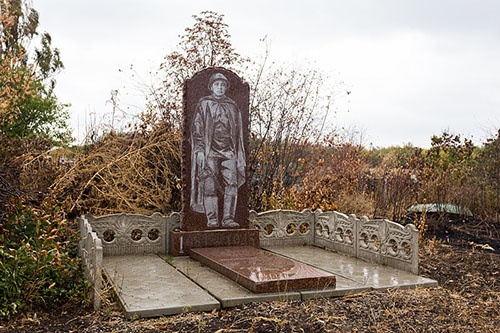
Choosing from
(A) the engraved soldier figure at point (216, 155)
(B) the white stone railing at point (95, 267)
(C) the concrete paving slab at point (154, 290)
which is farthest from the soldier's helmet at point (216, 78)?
(B) the white stone railing at point (95, 267)

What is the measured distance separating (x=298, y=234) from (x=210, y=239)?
1.70 metres

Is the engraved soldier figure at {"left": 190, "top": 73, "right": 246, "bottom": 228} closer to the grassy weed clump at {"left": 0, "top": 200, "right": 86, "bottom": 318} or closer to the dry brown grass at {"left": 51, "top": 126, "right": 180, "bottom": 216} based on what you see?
the dry brown grass at {"left": 51, "top": 126, "right": 180, "bottom": 216}

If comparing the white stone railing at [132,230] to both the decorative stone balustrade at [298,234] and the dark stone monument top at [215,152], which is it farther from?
the dark stone monument top at [215,152]

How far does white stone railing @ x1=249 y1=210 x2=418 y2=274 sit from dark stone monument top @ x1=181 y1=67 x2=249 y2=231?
2.42 ft

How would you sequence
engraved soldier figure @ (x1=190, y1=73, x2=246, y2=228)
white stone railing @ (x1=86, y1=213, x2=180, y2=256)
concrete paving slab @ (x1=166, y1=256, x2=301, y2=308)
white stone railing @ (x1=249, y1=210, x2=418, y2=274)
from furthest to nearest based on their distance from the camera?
engraved soldier figure @ (x1=190, y1=73, x2=246, y2=228), white stone railing @ (x1=86, y1=213, x2=180, y2=256), white stone railing @ (x1=249, y1=210, x2=418, y2=274), concrete paving slab @ (x1=166, y1=256, x2=301, y2=308)

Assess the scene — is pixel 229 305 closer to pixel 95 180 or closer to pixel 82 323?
pixel 82 323

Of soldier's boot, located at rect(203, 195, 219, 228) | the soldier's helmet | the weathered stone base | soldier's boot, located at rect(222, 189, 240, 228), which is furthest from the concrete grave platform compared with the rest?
the soldier's helmet

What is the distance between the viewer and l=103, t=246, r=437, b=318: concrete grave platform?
4.92 metres

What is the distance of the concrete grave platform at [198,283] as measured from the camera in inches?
194

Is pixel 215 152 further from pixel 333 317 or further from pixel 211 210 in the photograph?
pixel 333 317

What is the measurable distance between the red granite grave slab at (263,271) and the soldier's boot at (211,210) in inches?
29.3

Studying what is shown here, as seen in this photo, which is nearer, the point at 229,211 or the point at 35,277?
the point at 35,277

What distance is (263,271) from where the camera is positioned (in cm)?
574

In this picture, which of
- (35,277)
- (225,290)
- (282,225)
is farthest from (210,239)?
(35,277)
